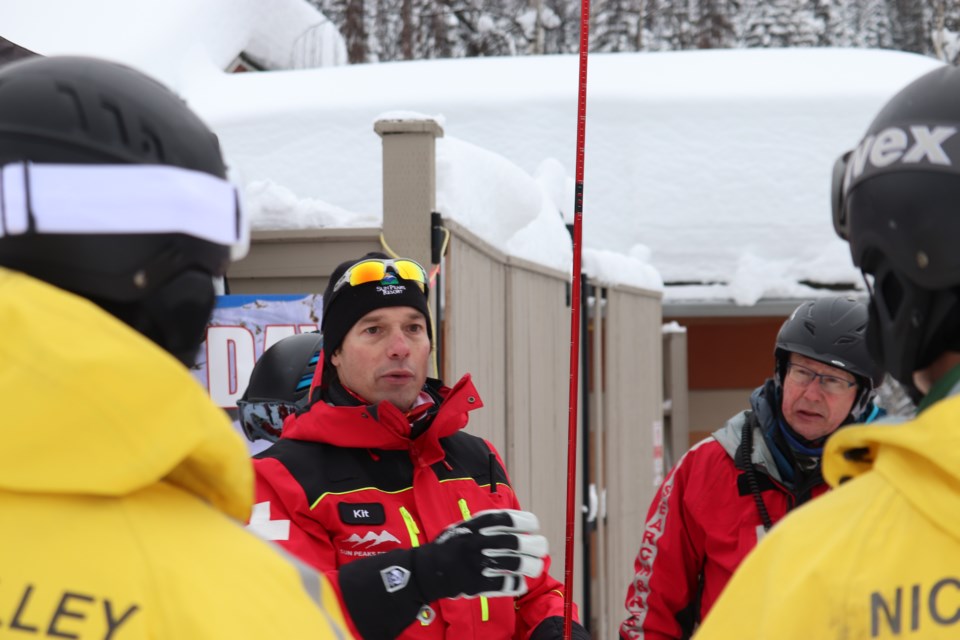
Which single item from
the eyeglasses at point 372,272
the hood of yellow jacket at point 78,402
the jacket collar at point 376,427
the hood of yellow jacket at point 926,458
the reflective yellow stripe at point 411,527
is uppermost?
the hood of yellow jacket at point 78,402

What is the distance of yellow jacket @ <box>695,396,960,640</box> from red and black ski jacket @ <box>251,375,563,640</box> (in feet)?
4.58

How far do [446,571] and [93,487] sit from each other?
4.43 ft

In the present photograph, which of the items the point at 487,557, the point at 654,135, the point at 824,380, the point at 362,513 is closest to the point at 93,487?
the point at 487,557

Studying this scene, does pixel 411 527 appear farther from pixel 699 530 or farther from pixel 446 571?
pixel 699 530

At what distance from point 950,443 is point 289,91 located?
14.7 metres

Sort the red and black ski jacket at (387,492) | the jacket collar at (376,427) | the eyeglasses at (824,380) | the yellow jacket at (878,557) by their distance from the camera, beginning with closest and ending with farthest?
1. the yellow jacket at (878,557)
2. the red and black ski jacket at (387,492)
3. the jacket collar at (376,427)
4. the eyeglasses at (824,380)

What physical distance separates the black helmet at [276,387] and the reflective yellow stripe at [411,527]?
860 millimetres

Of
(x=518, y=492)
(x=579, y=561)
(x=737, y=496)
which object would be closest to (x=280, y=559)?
(x=737, y=496)

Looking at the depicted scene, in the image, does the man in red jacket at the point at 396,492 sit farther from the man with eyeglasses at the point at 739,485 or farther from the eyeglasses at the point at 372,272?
the man with eyeglasses at the point at 739,485

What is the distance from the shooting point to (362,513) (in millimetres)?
2709

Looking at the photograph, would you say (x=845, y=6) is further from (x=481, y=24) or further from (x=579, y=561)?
(x=579, y=561)

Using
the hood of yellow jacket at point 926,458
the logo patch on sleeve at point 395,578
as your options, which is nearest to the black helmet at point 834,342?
the logo patch on sleeve at point 395,578

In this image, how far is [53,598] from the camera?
107 centimetres

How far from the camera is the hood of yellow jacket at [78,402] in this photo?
3.58ft
